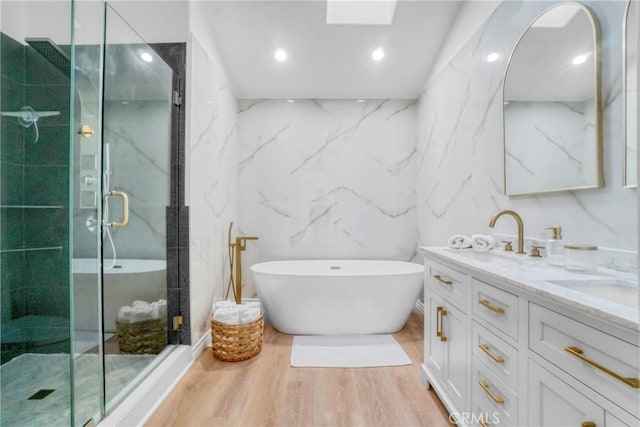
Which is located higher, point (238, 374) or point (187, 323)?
point (187, 323)

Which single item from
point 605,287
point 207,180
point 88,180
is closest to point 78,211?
point 88,180

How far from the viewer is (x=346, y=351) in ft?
8.09

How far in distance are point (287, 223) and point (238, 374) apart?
179cm

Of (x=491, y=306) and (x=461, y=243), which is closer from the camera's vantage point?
(x=491, y=306)

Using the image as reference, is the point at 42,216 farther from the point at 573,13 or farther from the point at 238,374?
the point at 573,13

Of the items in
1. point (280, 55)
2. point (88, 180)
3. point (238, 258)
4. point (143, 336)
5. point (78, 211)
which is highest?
point (280, 55)

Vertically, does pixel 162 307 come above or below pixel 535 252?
below

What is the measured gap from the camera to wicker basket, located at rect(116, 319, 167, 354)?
6.10 feet

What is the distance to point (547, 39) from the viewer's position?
1.67m

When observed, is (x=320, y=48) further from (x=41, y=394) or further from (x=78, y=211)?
(x=41, y=394)

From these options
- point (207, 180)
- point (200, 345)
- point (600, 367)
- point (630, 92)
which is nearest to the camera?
point (600, 367)

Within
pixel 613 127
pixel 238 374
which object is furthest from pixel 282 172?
pixel 613 127

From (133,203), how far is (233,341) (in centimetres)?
117

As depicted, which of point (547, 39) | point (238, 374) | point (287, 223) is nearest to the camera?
point (547, 39)
